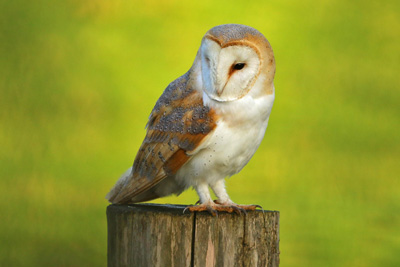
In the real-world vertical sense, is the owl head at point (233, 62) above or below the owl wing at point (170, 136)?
above

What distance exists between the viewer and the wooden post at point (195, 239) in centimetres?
170

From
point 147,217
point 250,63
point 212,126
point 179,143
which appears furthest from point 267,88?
point 147,217

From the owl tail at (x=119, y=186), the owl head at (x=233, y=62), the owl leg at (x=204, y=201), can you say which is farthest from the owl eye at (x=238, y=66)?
the owl tail at (x=119, y=186)

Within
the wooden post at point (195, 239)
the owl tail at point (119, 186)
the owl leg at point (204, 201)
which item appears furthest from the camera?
the owl tail at point (119, 186)

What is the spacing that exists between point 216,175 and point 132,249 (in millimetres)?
455

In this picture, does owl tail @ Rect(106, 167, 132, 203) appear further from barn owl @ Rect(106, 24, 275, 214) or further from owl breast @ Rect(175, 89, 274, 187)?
owl breast @ Rect(175, 89, 274, 187)

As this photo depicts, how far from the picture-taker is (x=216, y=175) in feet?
6.63

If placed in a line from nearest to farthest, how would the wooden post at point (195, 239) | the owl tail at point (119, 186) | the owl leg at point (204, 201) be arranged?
the wooden post at point (195, 239) < the owl leg at point (204, 201) < the owl tail at point (119, 186)

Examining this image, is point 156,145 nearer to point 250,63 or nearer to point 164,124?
point 164,124

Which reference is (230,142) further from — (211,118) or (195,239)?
(195,239)

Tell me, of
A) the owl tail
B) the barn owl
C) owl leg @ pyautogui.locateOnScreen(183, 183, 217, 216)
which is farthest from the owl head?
the owl tail

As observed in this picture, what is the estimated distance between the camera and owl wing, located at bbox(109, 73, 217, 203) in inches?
74.5

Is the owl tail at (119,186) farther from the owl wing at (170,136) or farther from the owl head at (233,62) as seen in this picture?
the owl head at (233,62)

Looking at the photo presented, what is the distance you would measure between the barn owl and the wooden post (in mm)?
83
